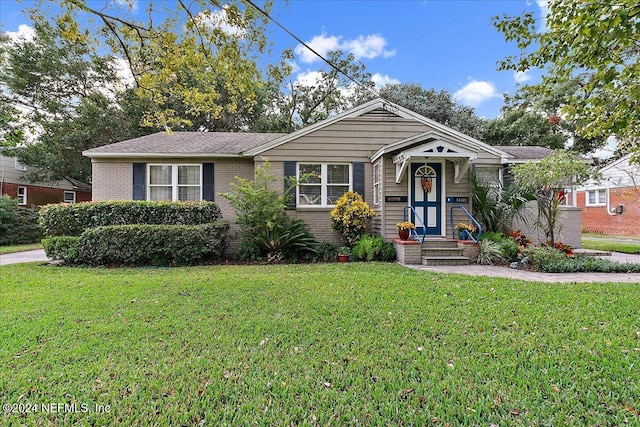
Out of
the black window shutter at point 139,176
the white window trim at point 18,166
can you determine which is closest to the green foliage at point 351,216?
the black window shutter at point 139,176

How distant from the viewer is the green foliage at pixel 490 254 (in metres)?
7.93

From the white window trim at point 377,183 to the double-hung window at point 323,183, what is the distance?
0.84m

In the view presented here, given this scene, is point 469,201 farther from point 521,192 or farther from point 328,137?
point 328,137

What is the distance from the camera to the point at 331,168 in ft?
33.2

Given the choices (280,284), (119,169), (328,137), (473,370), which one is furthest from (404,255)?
(119,169)

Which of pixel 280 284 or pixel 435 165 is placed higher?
pixel 435 165

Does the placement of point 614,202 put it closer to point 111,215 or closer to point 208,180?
point 208,180

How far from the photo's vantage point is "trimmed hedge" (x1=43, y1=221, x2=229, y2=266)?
26.4 feet

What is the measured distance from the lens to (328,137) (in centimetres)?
997

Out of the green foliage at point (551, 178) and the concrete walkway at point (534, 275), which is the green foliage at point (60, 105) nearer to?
the concrete walkway at point (534, 275)

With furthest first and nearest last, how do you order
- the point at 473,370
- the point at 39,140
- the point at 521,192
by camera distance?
the point at 39,140 → the point at 521,192 → the point at 473,370

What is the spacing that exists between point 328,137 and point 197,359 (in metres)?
8.14

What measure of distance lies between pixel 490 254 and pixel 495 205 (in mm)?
1982

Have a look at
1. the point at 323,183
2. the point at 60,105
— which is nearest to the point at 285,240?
the point at 323,183
